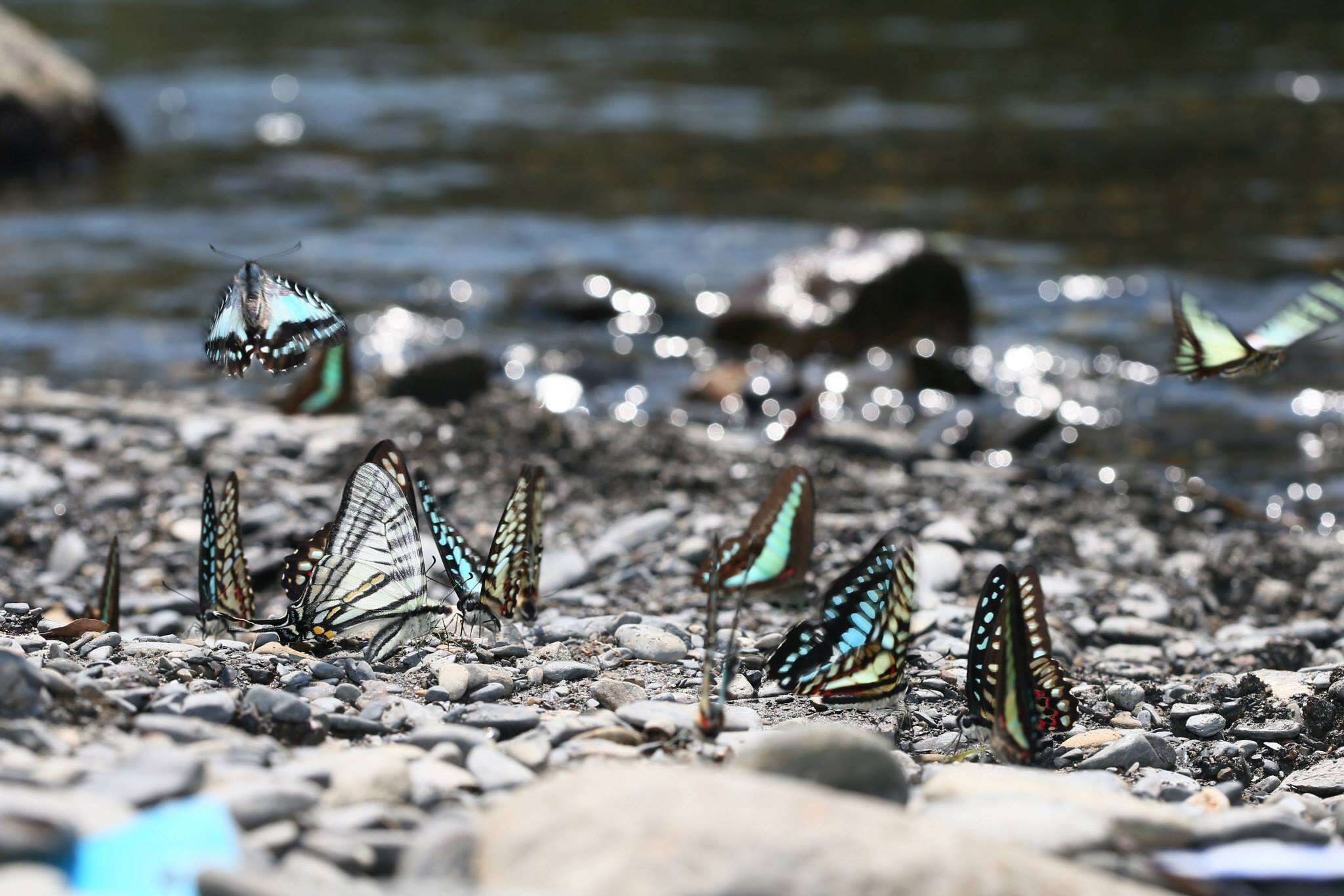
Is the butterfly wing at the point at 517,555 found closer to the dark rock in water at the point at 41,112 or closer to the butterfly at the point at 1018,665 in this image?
the butterfly at the point at 1018,665

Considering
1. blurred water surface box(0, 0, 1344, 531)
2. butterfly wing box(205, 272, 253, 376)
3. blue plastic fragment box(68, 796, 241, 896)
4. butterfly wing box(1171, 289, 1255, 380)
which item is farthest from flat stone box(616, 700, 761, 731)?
blurred water surface box(0, 0, 1344, 531)

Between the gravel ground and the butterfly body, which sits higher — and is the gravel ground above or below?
below

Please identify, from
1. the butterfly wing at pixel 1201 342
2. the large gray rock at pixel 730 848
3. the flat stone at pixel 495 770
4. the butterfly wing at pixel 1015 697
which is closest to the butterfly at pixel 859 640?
the butterfly wing at pixel 1015 697

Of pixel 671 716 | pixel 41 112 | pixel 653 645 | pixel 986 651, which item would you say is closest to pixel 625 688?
pixel 671 716

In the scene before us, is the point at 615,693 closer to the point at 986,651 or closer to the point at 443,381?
the point at 986,651

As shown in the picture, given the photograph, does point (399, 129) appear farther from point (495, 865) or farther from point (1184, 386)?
point (495, 865)

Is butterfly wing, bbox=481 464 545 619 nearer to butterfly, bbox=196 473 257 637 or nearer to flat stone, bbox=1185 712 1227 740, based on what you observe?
butterfly, bbox=196 473 257 637
